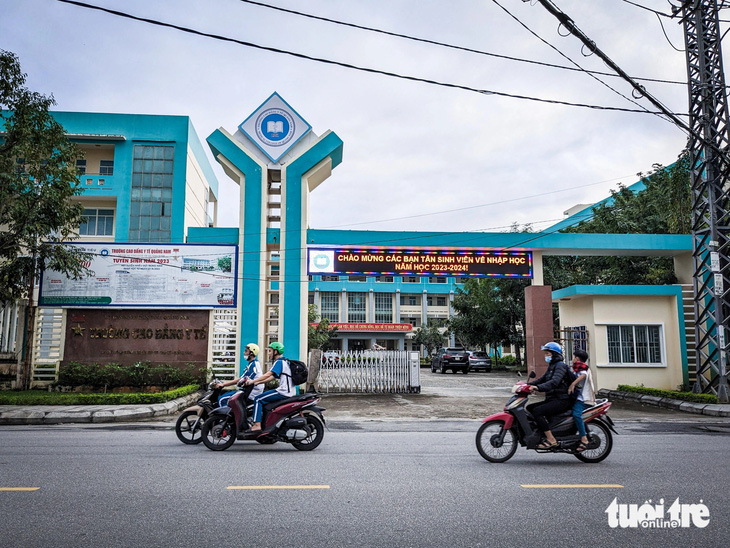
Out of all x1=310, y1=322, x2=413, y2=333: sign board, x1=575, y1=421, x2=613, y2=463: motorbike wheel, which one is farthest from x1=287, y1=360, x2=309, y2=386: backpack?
x1=310, y1=322, x2=413, y2=333: sign board

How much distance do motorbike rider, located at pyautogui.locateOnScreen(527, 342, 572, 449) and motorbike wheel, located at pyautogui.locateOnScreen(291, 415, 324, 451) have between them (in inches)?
121

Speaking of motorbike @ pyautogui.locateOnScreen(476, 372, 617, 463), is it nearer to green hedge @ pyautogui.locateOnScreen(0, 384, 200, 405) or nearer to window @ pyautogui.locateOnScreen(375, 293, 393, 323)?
green hedge @ pyautogui.locateOnScreen(0, 384, 200, 405)

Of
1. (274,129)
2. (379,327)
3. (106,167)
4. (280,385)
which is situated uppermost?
(106,167)

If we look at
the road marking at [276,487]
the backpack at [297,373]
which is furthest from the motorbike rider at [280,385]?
the road marking at [276,487]

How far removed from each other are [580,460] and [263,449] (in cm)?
453

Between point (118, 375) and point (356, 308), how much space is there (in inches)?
1881

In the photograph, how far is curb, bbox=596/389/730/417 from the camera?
1388 centimetres

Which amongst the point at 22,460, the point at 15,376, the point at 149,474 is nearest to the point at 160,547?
the point at 149,474

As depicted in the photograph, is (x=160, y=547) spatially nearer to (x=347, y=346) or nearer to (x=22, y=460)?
(x=22, y=460)

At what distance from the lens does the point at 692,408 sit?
14438 millimetres

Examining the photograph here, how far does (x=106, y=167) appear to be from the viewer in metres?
37.2

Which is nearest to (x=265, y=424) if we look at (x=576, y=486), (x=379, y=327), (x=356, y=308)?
(x=576, y=486)

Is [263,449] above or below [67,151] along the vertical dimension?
below

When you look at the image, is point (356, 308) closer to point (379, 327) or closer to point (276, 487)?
point (379, 327)
